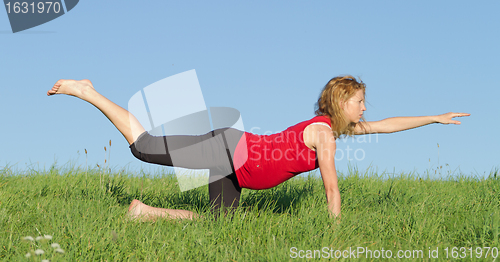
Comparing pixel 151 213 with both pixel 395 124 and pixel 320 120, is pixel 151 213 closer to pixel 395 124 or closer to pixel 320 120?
pixel 320 120

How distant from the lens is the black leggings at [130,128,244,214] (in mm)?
3539

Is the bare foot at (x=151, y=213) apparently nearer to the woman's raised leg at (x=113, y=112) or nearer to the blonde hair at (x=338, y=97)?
the woman's raised leg at (x=113, y=112)

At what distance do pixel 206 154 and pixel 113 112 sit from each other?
1.02m

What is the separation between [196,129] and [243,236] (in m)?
1.36

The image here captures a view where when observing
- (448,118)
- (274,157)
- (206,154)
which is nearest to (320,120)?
(274,157)

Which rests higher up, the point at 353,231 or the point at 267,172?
the point at 267,172

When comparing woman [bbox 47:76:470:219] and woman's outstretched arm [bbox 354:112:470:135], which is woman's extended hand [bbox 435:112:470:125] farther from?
woman [bbox 47:76:470:219]

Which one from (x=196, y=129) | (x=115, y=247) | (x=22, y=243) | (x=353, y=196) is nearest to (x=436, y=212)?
(x=353, y=196)

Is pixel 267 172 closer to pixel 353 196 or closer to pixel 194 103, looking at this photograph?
pixel 194 103

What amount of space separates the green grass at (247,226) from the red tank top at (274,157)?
329mm

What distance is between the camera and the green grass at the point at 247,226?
9.54 ft

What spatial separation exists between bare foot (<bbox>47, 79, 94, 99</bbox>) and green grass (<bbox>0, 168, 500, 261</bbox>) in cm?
117

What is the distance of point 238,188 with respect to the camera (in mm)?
4109

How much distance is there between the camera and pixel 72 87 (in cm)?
376
